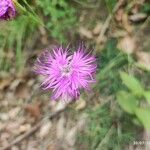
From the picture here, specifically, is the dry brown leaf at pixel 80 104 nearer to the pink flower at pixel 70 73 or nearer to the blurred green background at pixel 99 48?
the blurred green background at pixel 99 48

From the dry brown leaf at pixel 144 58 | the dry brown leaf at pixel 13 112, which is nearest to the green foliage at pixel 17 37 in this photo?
the dry brown leaf at pixel 13 112

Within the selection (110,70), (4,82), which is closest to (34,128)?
(4,82)

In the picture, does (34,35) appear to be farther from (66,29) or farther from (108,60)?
(108,60)

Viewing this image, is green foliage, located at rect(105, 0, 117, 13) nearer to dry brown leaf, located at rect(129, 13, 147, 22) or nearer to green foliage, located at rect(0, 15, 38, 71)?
dry brown leaf, located at rect(129, 13, 147, 22)

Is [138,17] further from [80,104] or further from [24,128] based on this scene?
[24,128]

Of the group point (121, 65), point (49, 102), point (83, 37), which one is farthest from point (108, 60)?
point (49, 102)
